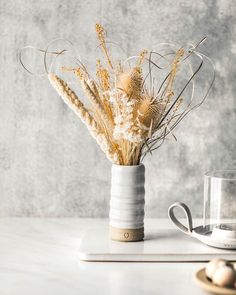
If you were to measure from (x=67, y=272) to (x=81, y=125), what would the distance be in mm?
536

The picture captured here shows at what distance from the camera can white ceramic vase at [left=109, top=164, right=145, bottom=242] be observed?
144 cm

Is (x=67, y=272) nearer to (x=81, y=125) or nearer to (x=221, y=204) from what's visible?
(x=221, y=204)

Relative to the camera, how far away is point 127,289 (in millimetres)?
1184

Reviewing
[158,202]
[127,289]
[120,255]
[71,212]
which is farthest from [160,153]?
[127,289]

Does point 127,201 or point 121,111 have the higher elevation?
point 121,111

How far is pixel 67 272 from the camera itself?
1.28 m

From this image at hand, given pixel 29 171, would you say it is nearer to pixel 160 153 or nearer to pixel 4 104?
pixel 4 104

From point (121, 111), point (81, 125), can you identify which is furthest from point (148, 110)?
point (81, 125)

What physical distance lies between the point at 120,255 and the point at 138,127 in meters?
0.29

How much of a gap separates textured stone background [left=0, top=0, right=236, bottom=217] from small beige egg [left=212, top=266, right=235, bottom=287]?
0.61 m

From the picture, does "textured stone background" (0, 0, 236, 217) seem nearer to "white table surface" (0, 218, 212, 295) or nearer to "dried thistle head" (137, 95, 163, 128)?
"white table surface" (0, 218, 212, 295)

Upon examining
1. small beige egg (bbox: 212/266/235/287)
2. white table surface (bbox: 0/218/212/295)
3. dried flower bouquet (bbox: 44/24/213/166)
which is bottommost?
white table surface (bbox: 0/218/212/295)

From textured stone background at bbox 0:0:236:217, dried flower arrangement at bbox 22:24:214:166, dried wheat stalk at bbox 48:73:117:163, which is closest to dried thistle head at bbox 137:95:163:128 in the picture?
dried flower arrangement at bbox 22:24:214:166

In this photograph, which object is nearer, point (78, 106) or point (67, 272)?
point (67, 272)
